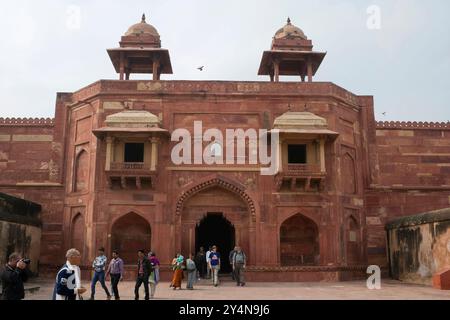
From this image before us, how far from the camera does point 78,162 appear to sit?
1644 centimetres

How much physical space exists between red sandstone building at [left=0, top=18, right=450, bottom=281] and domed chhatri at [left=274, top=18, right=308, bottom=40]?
1012 mm

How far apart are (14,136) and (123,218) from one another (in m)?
6.13

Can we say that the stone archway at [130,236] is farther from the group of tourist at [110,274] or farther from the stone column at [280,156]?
the stone column at [280,156]

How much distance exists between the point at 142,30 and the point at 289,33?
5683 mm

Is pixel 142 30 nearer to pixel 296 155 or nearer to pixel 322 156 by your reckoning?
pixel 296 155

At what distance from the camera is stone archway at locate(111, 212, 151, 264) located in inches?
600

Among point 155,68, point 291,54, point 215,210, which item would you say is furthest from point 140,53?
point 215,210

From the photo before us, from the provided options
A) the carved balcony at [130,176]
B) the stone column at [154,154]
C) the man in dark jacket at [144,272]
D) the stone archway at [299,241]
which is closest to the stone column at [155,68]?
the stone column at [154,154]

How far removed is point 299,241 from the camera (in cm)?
1557

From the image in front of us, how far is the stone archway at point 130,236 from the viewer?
15.2 metres

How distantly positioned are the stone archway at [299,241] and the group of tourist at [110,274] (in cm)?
261

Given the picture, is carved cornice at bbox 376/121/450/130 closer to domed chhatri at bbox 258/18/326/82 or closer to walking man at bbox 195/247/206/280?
domed chhatri at bbox 258/18/326/82
